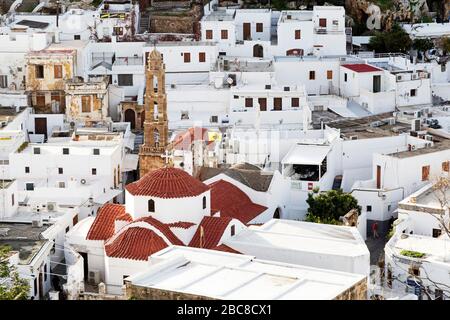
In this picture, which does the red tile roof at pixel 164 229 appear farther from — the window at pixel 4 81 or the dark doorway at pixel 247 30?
the dark doorway at pixel 247 30

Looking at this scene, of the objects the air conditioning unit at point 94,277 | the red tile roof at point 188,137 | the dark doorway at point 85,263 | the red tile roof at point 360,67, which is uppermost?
the red tile roof at point 360,67

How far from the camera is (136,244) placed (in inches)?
1468

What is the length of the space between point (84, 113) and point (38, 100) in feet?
7.82

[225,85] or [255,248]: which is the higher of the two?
[225,85]

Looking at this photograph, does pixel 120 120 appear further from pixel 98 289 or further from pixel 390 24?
pixel 98 289

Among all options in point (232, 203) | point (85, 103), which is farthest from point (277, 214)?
point (85, 103)

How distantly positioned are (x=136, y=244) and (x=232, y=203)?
20.3 feet

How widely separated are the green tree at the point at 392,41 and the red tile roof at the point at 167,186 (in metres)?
26.4

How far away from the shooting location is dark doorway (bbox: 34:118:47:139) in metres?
54.4

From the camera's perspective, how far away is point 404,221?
1698 inches

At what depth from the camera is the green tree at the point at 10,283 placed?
2969cm

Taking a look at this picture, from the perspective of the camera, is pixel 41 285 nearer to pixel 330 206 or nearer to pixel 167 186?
pixel 167 186

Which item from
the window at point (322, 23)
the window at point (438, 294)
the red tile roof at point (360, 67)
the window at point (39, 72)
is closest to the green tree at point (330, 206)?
the window at point (438, 294)
